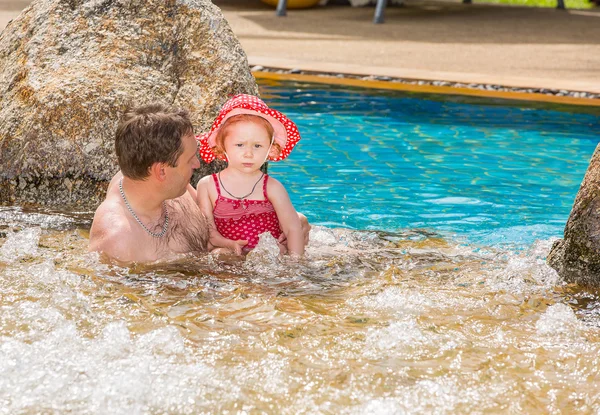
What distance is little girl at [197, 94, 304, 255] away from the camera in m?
4.30

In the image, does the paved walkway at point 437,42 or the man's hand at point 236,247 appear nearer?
the man's hand at point 236,247

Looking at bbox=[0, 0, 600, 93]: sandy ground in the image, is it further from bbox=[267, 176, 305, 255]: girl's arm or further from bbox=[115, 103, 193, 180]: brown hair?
bbox=[115, 103, 193, 180]: brown hair

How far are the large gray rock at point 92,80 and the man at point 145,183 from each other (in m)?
1.29

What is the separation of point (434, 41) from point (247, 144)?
32.2 ft

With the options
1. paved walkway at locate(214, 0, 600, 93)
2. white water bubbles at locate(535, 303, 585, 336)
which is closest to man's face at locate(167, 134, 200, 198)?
white water bubbles at locate(535, 303, 585, 336)

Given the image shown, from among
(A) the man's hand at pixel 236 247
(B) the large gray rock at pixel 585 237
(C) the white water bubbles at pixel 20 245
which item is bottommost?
(C) the white water bubbles at pixel 20 245

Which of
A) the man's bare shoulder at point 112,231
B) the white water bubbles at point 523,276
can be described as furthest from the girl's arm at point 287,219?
the white water bubbles at point 523,276

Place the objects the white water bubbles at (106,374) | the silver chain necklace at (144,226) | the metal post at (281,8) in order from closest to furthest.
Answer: the white water bubbles at (106,374)
the silver chain necklace at (144,226)
the metal post at (281,8)

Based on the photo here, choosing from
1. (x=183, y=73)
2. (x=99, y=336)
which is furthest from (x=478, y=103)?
(x=99, y=336)

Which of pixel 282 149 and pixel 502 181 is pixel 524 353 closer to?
pixel 282 149

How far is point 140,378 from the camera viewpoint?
3021 millimetres

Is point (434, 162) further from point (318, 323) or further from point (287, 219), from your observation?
point (318, 323)

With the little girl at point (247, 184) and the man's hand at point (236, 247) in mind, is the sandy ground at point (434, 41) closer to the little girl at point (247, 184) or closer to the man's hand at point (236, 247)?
the little girl at point (247, 184)

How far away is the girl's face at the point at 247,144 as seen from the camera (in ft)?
14.0
